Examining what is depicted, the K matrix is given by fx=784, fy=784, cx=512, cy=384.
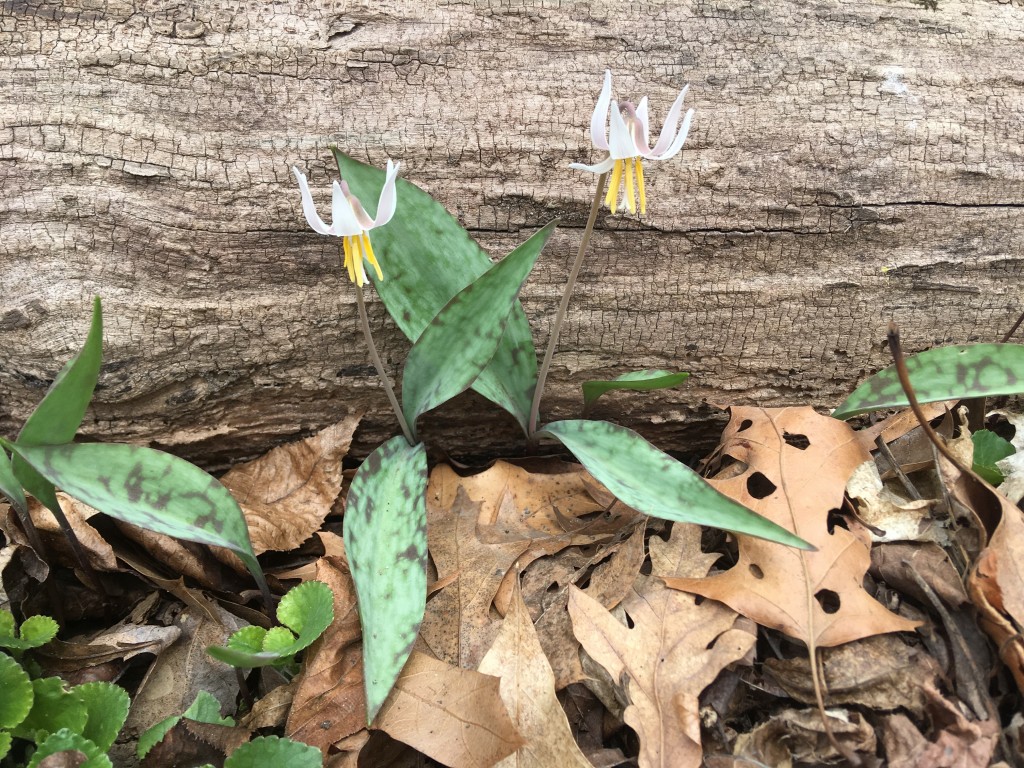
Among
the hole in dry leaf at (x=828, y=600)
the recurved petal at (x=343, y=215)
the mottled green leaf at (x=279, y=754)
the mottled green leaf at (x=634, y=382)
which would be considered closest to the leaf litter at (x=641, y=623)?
the hole in dry leaf at (x=828, y=600)

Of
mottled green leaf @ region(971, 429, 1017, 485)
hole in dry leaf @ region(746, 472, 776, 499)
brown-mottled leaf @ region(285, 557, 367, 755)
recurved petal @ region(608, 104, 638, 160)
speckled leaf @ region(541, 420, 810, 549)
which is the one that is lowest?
brown-mottled leaf @ region(285, 557, 367, 755)

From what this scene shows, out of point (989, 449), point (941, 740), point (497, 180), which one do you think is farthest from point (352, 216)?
point (989, 449)

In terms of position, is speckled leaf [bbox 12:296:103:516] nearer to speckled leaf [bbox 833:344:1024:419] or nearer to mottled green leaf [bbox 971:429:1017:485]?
speckled leaf [bbox 833:344:1024:419]

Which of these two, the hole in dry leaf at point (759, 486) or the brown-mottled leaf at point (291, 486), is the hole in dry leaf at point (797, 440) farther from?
the brown-mottled leaf at point (291, 486)

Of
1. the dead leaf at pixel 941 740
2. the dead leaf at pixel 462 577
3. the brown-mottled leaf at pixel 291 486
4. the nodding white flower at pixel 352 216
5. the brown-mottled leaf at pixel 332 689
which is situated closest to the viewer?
the dead leaf at pixel 941 740

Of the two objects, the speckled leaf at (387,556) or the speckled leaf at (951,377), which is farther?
the speckled leaf at (951,377)

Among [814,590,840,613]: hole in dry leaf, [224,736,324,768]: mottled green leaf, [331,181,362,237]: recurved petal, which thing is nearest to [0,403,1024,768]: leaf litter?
[814,590,840,613]: hole in dry leaf
